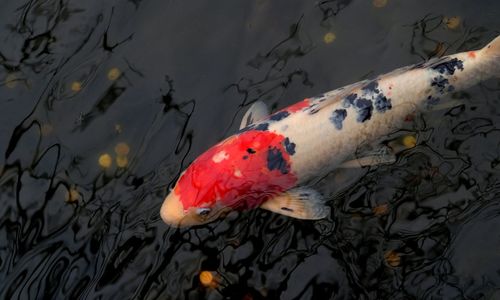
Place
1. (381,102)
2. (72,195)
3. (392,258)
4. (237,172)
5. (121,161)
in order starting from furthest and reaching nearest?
1. (121,161)
2. (72,195)
3. (392,258)
4. (381,102)
5. (237,172)

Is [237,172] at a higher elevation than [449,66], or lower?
higher

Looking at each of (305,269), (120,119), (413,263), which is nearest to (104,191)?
(120,119)

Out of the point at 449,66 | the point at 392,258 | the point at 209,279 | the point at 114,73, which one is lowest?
the point at 392,258

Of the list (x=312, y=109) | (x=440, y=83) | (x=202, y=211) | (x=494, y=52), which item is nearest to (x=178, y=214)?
(x=202, y=211)

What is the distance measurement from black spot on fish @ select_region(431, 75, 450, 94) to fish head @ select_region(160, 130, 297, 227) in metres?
1.11

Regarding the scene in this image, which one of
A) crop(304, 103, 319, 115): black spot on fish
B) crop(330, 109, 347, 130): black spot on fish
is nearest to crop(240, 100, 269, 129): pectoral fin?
crop(304, 103, 319, 115): black spot on fish

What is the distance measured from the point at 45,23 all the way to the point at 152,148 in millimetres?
1566

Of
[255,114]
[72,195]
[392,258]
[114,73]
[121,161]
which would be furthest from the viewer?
[114,73]

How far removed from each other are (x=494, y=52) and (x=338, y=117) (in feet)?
3.70

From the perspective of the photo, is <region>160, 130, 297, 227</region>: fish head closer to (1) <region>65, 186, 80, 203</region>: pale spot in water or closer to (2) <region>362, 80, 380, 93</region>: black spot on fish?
(2) <region>362, 80, 380, 93</region>: black spot on fish

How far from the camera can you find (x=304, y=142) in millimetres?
4371

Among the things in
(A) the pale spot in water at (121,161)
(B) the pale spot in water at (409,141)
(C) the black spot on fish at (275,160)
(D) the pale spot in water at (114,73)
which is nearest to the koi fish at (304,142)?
(C) the black spot on fish at (275,160)

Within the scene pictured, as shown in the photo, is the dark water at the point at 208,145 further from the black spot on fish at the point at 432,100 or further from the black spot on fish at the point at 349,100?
the black spot on fish at the point at 349,100

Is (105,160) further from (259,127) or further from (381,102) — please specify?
(381,102)
